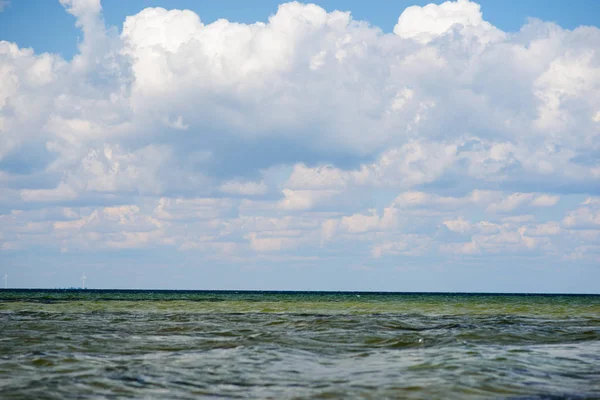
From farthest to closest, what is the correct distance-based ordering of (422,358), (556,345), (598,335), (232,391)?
(598,335) → (556,345) → (422,358) → (232,391)

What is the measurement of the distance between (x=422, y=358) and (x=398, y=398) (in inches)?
282

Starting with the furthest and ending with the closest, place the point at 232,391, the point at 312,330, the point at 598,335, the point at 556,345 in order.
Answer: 1. the point at 312,330
2. the point at 598,335
3. the point at 556,345
4. the point at 232,391

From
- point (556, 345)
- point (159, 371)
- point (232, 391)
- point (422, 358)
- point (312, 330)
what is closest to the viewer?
point (232, 391)

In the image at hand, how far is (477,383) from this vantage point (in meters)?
16.3

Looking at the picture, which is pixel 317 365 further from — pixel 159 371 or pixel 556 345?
pixel 556 345

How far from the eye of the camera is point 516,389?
1559 centimetres

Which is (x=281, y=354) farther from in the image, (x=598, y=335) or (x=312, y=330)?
(x=598, y=335)

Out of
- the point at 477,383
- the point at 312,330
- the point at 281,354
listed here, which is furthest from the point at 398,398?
the point at 312,330

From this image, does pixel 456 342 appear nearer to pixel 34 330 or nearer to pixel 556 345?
pixel 556 345

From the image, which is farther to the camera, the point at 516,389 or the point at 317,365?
the point at 317,365

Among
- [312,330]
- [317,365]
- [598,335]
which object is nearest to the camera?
[317,365]

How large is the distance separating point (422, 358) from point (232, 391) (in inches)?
315

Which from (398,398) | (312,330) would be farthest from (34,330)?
(398,398)

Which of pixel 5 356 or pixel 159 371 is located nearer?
pixel 159 371
